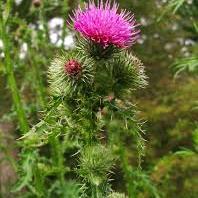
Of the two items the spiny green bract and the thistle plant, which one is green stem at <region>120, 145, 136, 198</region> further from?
the spiny green bract

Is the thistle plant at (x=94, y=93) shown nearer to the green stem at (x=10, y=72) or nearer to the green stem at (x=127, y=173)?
the green stem at (x=10, y=72)

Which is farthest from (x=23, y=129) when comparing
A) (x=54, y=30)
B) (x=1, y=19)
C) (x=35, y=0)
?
(x=54, y=30)

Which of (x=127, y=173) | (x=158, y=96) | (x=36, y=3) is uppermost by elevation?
(x=36, y=3)

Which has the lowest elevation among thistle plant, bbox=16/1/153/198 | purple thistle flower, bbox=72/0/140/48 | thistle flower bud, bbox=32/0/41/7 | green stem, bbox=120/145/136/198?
green stem, bbox=120/145/136/198

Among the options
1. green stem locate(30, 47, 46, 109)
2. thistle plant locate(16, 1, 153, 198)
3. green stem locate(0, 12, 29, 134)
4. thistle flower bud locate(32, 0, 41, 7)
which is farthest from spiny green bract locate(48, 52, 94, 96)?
thistle flower bud locate(32, 0, 41, 7)

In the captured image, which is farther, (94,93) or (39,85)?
Result: (39,85)

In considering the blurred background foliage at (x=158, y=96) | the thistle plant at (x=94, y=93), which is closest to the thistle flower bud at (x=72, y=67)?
the thistle plant at (x=94, y=93)

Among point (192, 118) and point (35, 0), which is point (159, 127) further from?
point (35, 0)

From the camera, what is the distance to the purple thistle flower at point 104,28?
3.75 m

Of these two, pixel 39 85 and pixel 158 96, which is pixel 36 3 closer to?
pixel 39 85

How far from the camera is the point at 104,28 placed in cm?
374

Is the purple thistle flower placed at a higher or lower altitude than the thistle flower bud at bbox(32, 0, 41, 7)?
lower

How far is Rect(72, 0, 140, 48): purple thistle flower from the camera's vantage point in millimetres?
3746

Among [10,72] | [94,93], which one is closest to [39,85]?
[10,72]
